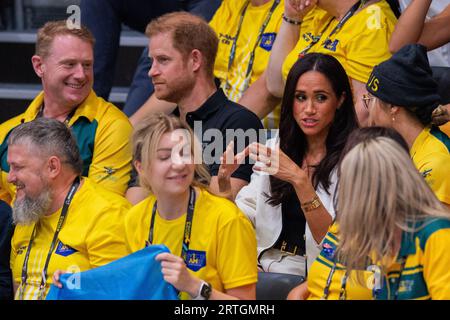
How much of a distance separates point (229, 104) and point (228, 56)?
0.70 m

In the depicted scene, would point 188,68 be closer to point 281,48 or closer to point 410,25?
point 281,48

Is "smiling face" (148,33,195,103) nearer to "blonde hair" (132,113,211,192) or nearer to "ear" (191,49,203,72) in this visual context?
"ear" (191,49,203,72)

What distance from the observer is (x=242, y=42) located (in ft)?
18.2

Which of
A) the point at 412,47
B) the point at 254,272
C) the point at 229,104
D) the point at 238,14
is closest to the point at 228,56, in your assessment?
the point at 238,14

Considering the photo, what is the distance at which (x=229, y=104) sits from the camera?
16.3ft

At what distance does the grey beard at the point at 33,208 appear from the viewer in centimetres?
427

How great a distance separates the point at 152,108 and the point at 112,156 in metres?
0.69

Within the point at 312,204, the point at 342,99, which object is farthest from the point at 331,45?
the point at 312,204

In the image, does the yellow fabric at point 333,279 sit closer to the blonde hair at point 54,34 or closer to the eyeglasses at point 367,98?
the eyeglasses at point 367,98

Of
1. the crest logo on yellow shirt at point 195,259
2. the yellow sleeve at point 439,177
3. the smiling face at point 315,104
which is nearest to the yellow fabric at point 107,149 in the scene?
the smiling face at point 315,104

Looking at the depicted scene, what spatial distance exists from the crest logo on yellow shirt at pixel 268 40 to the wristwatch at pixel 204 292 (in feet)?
6.84

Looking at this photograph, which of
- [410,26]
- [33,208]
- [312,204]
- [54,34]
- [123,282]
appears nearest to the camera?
[123,282]

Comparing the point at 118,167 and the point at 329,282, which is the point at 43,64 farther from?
the point at 329,282

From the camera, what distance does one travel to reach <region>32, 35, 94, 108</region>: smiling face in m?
5.14
